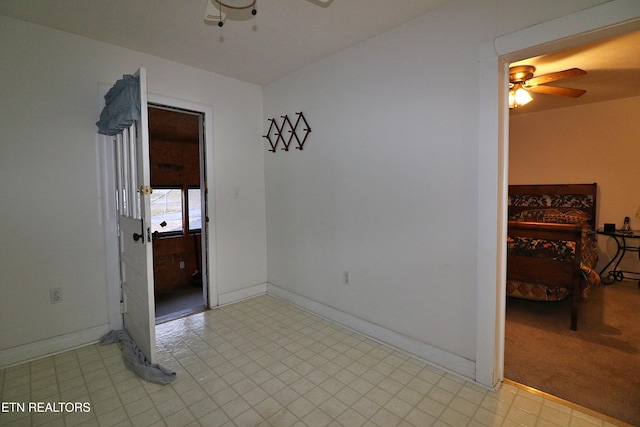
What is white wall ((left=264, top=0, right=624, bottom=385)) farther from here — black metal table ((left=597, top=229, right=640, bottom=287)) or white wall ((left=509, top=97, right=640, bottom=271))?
white wall ((left=509, top=97, right=640, bottom=271))

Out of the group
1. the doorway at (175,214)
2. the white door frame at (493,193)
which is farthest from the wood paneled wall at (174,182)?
the white door frame at (493,193)

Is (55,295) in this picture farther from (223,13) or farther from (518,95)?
(518,95)

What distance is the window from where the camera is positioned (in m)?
4.75

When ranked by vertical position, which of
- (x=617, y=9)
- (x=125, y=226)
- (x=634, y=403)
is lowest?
(x=634, y=403)

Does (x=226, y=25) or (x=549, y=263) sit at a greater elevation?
(x=226, y=25)

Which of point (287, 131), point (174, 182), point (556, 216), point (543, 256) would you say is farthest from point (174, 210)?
point (556, 216)

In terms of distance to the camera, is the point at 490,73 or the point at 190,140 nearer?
the point at 490,73

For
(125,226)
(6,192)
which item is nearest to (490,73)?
(125,226)

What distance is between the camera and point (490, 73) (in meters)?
1.74

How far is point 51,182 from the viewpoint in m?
2.27

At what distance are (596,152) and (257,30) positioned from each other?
5124mm

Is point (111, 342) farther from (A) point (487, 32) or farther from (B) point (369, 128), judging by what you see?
(A) point (487, 32)

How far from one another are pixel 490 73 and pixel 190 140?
4.31 metres

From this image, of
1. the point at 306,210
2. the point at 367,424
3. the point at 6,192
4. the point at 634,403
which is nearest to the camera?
the point at 367,424
